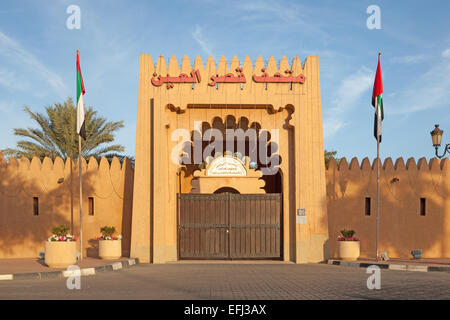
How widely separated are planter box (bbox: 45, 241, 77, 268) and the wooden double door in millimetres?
4170

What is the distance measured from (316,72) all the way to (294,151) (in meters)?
2.81

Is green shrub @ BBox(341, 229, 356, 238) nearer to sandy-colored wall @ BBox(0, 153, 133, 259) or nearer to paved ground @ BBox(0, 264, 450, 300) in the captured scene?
paved ground @ BBox(0, 264, 450, 300)

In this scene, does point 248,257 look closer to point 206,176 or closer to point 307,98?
point 206,176

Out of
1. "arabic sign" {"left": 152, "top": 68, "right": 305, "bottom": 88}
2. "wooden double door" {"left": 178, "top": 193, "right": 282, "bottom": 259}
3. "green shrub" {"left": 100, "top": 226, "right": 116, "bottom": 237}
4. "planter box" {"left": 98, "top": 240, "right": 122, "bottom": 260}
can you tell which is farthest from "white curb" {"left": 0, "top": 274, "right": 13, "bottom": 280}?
"arabic sign" {"left": 152, "top": 68, "right": 305, "bottom": 88}

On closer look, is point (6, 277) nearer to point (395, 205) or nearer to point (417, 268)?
point (417, 268)

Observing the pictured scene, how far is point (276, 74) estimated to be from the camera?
1659 cm

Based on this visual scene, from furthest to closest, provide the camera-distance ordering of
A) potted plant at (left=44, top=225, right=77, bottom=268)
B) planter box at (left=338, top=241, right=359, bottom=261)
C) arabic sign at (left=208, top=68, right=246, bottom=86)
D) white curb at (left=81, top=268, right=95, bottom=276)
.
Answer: arabic sign at (left=208, top=68, right=246, bottom=86)
planter box at (left=338, top=241, right=359, bottom=261)
potted plant at (left=44, top=225, right=77, bottom=268)
white curb at (left=81, top=268, right=95, bottom=276)

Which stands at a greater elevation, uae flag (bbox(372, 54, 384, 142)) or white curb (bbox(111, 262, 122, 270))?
uae flag (bbox(372, 54, 384, 142))

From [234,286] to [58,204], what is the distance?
395 inches

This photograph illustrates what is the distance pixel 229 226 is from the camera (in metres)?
16.4

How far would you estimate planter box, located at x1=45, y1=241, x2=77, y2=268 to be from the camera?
515 inches

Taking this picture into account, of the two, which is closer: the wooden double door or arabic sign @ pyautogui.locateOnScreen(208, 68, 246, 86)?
the wooden double door

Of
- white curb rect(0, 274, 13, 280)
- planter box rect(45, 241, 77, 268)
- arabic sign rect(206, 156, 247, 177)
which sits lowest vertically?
white curb rect(0, 274, 13, 280)

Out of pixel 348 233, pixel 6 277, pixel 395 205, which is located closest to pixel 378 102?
pixel 395 205
